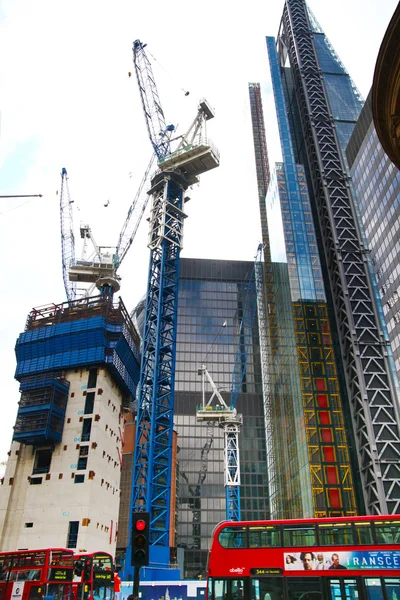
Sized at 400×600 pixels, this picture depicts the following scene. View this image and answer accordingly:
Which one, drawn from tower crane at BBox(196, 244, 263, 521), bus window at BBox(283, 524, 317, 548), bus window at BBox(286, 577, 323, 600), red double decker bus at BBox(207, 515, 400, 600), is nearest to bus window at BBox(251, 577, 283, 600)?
red double decker bus at BBox(207, 515, 400, 600)

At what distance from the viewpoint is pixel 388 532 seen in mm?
19734

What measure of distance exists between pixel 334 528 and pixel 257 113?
541 feet

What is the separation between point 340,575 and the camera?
64.0 ft

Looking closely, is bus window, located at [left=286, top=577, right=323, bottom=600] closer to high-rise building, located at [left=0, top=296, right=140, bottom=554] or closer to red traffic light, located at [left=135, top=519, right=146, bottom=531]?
red traffic light, located at [left=135, top=519, right=146, bottom=531]

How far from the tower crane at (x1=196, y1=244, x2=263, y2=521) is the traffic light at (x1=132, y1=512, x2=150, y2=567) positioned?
7240 centimetres

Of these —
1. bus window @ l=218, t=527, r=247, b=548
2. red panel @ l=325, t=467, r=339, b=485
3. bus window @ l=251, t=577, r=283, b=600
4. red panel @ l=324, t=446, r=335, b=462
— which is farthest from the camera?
red panel @ l=324, t=446, r=335, b=462

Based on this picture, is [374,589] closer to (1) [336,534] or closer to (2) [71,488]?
(1) [336,534]

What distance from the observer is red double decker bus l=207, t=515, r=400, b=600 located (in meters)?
19.1

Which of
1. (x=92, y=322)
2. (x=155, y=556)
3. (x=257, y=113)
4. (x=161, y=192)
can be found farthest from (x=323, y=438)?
(x=257, y=113)

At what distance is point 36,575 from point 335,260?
2754 inches

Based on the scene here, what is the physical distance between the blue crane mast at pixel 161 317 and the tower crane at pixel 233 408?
72.7 ft

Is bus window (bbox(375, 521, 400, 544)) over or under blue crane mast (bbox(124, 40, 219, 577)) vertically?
under

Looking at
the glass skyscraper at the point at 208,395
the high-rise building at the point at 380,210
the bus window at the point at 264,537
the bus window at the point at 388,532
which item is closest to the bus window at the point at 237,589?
the bus window at the point at 264,537

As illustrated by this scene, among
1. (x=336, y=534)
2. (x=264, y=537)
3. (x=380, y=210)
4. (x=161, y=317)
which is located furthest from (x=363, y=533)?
(x=380, y=210)
